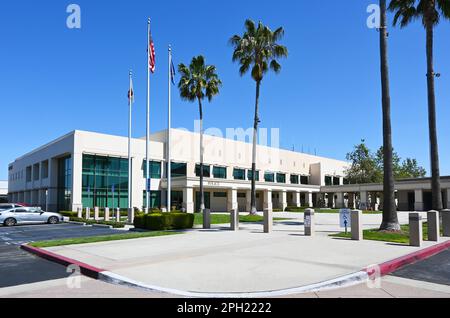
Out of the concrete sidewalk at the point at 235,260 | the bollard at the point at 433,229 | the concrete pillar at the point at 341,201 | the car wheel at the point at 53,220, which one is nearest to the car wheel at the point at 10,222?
the car wheel at the point at 53,220

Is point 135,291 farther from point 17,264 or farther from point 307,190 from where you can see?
point 307,190

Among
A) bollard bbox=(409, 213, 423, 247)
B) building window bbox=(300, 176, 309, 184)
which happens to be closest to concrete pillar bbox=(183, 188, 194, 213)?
building window bbox=(300, 176, 309, 184)

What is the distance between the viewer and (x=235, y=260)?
10.2 meters

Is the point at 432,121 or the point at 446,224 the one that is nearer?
the point at 446,224

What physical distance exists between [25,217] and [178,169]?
22144 millimetres

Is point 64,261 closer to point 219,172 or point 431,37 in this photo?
point 431,37

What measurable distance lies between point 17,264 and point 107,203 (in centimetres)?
3220

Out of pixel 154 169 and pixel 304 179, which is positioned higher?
pixel 154 169

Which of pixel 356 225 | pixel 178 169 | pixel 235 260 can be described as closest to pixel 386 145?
pixel 356 225

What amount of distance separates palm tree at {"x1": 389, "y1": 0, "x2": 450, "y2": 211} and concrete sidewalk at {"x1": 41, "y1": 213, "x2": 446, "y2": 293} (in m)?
11.7

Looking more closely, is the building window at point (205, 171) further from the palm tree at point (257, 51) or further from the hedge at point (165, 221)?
the hedge at point (165, 221)

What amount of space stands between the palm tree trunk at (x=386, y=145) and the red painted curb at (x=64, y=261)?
13.9 metres

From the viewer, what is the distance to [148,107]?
27188 mm

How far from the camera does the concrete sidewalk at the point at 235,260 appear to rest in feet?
25.2
